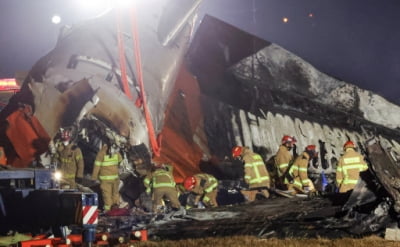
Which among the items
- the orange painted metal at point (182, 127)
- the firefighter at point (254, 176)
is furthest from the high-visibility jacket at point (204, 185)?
the orange painted metal at point (182, 127)

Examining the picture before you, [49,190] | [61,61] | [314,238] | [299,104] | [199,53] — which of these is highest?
[199,53]

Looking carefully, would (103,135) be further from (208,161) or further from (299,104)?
(299,104)

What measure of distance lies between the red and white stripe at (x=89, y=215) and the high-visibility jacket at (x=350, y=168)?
5.36m

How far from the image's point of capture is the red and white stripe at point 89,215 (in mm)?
6250

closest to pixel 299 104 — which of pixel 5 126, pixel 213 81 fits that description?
pixel 213 81

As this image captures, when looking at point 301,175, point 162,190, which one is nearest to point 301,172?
point 301,175

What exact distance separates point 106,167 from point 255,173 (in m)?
3.59

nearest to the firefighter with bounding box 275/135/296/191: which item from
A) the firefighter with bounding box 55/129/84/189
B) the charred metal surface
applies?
the charred metal surface

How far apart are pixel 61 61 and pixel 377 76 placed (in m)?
14.4

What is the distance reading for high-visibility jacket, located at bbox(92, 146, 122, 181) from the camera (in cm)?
1083

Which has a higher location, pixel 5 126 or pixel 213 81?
pixel 213 81

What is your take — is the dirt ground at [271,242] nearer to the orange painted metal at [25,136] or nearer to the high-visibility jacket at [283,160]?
the high-visibility jacket at [283,160]

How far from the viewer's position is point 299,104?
15867mm

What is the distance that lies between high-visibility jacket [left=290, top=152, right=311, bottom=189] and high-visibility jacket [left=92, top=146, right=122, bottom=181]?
4.32 metres
